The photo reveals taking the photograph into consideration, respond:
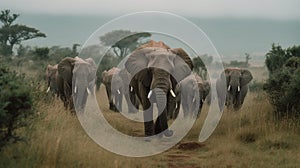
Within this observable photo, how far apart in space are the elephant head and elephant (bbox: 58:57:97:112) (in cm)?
494

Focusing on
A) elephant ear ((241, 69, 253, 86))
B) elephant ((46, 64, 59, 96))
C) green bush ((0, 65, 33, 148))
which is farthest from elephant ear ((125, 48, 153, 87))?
elephant ear ((241, 69, 253, 86))

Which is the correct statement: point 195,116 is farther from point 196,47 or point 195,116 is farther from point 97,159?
point 97,159

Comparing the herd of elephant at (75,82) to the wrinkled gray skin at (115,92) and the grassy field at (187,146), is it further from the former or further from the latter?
the wrinkled gray skin at (115,92)

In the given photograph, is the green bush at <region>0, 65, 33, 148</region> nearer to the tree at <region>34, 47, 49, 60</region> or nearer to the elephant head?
the elephant head

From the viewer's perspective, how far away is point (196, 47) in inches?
490

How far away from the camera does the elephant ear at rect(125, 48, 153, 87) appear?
1193cm

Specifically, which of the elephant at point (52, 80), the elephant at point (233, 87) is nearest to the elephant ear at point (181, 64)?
the elephant at point (233, 87)

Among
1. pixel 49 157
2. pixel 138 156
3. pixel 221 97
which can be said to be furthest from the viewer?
pixel 221 97

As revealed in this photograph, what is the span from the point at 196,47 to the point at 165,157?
3.60m

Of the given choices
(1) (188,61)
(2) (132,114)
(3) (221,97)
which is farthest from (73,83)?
(3) (221,97)

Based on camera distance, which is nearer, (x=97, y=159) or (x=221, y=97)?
(x=97, y=159)

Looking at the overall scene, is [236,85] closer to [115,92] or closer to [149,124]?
[115,92]

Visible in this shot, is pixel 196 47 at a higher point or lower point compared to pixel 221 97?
higher

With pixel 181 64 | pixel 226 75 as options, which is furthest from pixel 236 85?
pixel 181 64
